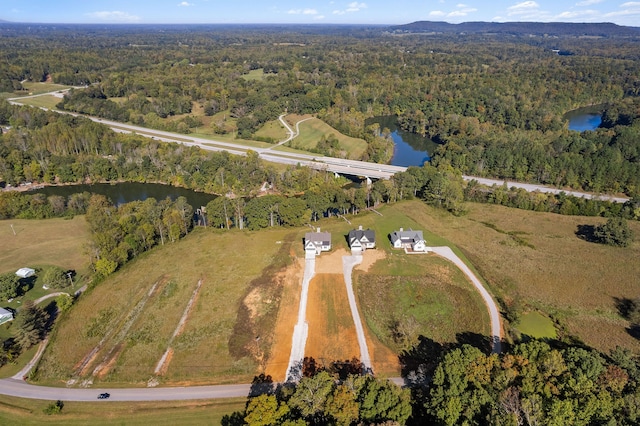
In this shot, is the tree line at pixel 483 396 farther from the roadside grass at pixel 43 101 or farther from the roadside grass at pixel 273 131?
the roadside grass at pixel 43 101

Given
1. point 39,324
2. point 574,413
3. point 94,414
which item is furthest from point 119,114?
point 574,413

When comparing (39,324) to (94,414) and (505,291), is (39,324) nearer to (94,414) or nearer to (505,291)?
(94,414)

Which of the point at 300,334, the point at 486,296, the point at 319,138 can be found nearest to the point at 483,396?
the point at 300,334

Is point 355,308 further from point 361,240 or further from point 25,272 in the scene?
point 25,272

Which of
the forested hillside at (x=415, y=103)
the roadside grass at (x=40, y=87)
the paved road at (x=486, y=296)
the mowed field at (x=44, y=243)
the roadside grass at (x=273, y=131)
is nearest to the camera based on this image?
the paved road at (x=486, y=296)

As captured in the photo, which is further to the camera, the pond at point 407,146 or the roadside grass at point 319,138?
the pond at point 407,146

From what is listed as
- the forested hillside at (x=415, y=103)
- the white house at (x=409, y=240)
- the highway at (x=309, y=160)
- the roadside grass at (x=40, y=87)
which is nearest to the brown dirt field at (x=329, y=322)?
the white house at (x=409, y=240)
